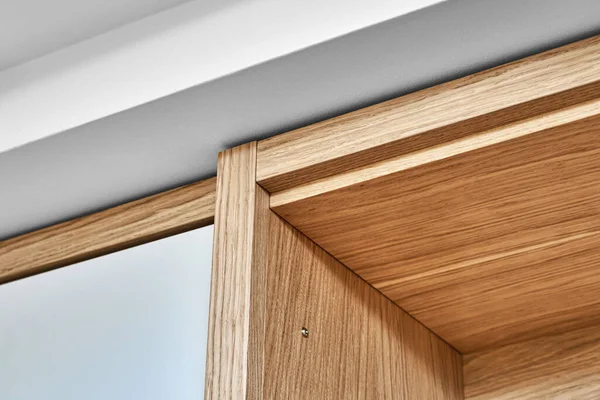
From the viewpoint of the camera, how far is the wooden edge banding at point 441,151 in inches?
24.5

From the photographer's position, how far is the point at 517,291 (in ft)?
2.64

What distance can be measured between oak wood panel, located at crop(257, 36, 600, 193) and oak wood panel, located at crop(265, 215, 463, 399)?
0.21 ft

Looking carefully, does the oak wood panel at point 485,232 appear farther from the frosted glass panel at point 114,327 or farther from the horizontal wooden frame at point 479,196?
the frosted glass panel at point 114,327

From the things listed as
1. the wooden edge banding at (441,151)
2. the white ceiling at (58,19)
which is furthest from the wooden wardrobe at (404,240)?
the white ceiling at (58,19)

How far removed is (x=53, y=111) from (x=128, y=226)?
0.43 feet

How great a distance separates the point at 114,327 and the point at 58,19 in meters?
0.29

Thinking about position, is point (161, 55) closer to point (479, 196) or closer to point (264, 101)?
point (264, 101)

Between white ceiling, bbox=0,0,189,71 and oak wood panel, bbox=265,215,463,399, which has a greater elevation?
white ceiling, bbox=0,0,189,71

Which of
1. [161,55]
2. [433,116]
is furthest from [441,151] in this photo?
[161,55]

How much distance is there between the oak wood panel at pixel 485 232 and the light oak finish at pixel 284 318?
0.03 meters

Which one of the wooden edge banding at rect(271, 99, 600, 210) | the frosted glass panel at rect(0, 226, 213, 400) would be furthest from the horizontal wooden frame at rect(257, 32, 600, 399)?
the frosted glass panel at rect(0, 226, 213, 400)

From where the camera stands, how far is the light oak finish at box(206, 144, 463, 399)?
646mm

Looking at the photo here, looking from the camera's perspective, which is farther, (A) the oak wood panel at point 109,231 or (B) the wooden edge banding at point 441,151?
(A) the oak wood panel at point 109,231

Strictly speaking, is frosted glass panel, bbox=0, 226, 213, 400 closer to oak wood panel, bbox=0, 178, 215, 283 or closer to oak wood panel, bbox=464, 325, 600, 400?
oak wood panel, bbox=0, 178, 215, 283
